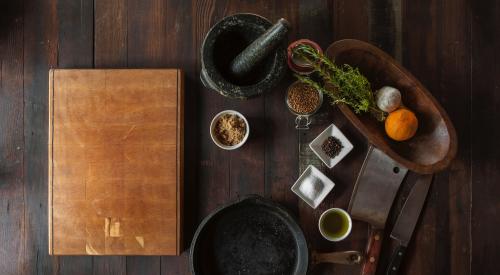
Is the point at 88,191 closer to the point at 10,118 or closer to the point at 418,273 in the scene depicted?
the point at 10,118

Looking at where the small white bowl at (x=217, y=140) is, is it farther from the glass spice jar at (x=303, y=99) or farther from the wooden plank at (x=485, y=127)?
the wooden plank at (x=485, y=127)

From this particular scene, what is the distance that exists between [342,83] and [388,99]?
0.44ft

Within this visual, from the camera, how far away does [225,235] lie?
1229 millimetres

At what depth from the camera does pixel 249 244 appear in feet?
4.02

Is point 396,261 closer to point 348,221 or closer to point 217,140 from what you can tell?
point 348,221

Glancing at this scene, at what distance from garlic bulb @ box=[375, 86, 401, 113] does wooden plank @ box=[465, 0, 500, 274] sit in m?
0.34

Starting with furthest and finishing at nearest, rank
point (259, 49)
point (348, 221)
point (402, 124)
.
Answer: point (348, 221), point (402, 124), point (259, 49)

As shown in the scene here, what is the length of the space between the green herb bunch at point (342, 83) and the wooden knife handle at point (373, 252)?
36cm

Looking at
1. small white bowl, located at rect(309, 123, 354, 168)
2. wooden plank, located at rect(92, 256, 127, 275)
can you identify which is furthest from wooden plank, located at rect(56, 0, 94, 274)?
small white bowl, located at rect(309, 123, 354, 168)

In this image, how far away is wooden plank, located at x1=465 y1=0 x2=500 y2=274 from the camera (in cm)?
127

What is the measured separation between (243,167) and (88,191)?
482mm

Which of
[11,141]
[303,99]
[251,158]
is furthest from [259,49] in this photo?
[11,141]

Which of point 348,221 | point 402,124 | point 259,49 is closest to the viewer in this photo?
point 259,49

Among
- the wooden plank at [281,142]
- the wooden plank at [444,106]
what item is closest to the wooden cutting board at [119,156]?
the wooden plank at [281,142]
